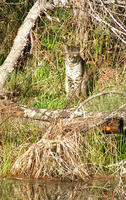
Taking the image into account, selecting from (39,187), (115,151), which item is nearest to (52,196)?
(39,187)

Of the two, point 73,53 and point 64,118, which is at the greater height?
point 73,53

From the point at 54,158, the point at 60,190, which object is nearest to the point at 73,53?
the point at 54,158

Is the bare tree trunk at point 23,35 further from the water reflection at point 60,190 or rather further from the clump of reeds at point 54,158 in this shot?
the water reflection at point 60,190

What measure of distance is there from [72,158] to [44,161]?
1.27 feet

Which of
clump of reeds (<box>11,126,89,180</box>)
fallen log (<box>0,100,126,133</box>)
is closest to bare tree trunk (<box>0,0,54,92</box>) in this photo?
fallen log (<box>0,100,126,133</box>)

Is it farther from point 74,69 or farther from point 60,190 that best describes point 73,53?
point 60,190

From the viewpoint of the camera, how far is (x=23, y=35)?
556cm

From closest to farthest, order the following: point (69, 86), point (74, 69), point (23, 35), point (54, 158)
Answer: point (54, 158)
point (23, 35)
point (69, 86)
point (74, 69)

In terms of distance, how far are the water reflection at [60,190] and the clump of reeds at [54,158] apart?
0.63 feet

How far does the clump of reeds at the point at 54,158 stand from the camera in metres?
4.39

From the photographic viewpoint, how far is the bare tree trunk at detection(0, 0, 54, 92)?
551 cm

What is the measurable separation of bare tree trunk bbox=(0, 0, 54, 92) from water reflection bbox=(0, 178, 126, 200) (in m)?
1.92

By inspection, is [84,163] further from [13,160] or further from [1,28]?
[1,28]

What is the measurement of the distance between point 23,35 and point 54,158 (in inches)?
87.6
